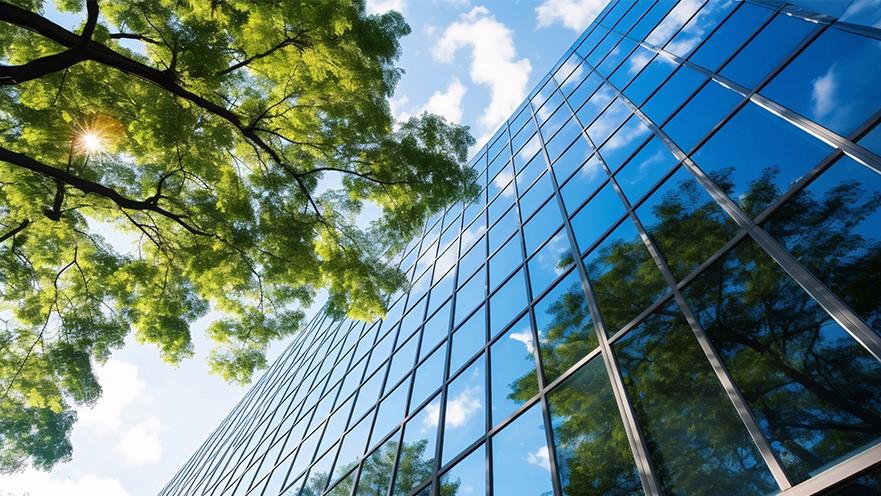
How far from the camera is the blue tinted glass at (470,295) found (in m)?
10.3

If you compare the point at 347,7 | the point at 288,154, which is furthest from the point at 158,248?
the point at 347,7

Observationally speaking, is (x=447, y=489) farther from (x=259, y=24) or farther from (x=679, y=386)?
(x=259, y=24)

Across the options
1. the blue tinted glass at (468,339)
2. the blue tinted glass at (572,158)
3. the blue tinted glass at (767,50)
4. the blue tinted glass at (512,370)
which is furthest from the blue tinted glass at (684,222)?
the blue tinted glass at (468,339)

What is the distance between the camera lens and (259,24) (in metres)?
8.73

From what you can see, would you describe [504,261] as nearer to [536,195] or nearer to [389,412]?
[536,195]

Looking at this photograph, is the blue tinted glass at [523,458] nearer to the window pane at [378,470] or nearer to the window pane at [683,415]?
the window pane at [683,415]

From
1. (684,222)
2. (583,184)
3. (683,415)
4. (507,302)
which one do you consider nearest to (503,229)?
(583,184)

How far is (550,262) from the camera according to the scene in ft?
27.2

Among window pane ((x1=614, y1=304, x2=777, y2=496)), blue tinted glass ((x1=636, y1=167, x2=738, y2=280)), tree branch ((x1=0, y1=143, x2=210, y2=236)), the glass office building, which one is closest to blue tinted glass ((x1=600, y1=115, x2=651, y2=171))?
the glass office building

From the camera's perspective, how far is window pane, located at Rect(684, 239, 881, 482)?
321 cm

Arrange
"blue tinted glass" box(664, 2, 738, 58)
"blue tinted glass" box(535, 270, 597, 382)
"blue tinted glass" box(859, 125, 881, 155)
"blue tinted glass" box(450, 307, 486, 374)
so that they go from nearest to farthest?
"blue tinted glass" box(859, 125, 881, 155) → "blue tinted glass" box(535, 270, 597, 382) → "blue tinted glass" box(664, 2, 738, 58) → "blue tinted glass" box(450, 307, 486, 374)

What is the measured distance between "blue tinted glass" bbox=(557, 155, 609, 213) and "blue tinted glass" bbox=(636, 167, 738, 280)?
199 centimetres

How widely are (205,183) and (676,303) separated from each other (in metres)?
10.4

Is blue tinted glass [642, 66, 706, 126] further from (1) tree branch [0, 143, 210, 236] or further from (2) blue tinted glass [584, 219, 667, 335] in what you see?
(1) tree branch [0, 143, 210, 236]
